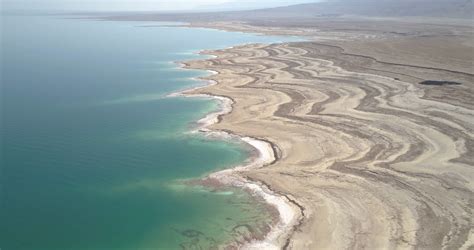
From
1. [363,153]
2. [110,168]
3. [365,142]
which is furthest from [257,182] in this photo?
[365,142]

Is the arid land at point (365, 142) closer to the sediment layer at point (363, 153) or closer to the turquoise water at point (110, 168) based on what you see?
the sediment layer at point (363, 153)

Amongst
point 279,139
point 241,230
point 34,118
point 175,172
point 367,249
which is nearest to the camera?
point 367,249

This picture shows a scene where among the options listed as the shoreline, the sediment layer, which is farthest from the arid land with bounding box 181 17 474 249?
the shoreline

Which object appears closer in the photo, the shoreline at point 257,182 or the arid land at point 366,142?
the shoreline at point 257,182

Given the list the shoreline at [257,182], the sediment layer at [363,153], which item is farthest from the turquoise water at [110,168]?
the sediment layer at [363,153]

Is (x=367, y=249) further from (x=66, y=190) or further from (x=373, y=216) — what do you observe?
(x=66, y=190)

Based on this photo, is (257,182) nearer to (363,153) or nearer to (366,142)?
(363,153)

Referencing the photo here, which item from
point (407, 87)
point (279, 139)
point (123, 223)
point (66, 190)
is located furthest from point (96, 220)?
point (407, 87)
